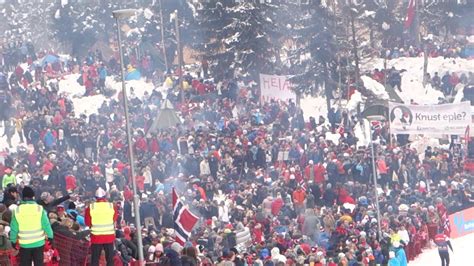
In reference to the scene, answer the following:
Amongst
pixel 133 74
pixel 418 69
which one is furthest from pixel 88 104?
pixel 418 69

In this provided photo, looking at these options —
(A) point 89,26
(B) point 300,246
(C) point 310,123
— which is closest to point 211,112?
(C) point 310,123

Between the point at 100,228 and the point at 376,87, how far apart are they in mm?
27580

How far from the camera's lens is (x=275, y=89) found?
38844mm

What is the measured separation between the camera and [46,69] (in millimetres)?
47594

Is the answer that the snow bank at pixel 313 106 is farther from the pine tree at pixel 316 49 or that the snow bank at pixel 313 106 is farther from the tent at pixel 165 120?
the tent at pixel 165 120

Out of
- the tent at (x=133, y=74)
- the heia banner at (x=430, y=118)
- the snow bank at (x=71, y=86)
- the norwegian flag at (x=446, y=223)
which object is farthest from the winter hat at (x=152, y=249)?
the tent at (x=133, y=74)

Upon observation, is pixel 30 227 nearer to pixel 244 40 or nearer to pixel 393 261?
pixel 393 261

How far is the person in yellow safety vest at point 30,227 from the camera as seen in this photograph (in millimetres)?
15438

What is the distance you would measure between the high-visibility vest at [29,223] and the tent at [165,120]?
19.7 meters

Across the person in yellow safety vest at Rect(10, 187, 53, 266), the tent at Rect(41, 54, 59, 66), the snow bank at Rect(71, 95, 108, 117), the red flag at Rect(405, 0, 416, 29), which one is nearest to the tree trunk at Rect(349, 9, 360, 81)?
the red flag at Rect(405, 0, 416, 29)

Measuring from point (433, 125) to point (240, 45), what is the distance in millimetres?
14975

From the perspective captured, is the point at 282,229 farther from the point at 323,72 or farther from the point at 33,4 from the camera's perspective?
the point at 33,4

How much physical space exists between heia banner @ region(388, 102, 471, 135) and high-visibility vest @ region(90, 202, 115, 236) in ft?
53.7

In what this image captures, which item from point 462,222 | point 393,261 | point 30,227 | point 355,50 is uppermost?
point 355,50
